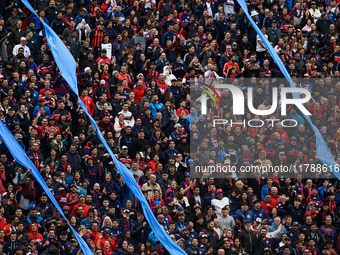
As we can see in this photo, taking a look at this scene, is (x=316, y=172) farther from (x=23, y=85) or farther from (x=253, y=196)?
(x=23, y=85)

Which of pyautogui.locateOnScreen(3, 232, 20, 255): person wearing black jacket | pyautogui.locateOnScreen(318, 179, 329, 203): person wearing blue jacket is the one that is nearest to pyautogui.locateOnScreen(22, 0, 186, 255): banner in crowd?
pyautogui.locateOnScreen(3, 232, 20, 255): person wearing black jacket

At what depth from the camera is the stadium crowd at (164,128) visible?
68.9 ft

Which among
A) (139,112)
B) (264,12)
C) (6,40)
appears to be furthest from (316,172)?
(6,40)

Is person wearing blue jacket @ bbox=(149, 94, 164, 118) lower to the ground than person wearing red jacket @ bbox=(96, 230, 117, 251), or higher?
higher

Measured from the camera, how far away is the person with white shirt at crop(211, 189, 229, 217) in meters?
22.0

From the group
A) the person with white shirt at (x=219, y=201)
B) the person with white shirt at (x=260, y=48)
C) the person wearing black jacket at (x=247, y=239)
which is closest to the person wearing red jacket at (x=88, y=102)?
the person with white shirt at (x=219, y=201)

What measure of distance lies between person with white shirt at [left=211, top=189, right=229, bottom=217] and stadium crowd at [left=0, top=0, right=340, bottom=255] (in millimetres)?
35

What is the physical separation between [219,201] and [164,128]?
2.87 m

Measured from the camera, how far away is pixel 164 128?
24016 millimetres

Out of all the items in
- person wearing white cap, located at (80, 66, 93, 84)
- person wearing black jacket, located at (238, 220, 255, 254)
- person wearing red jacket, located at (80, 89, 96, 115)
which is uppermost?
person wearing white cap, located at (80, 66, 93, 84)

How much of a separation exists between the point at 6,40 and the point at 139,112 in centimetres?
413

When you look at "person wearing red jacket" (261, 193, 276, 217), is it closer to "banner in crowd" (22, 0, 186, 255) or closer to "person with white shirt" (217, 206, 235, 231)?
"person with white shirt" (217, 206, 235, 231)

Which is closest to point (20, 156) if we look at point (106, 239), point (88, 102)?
point (106, 239)

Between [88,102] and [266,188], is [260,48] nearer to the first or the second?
[266,188]
